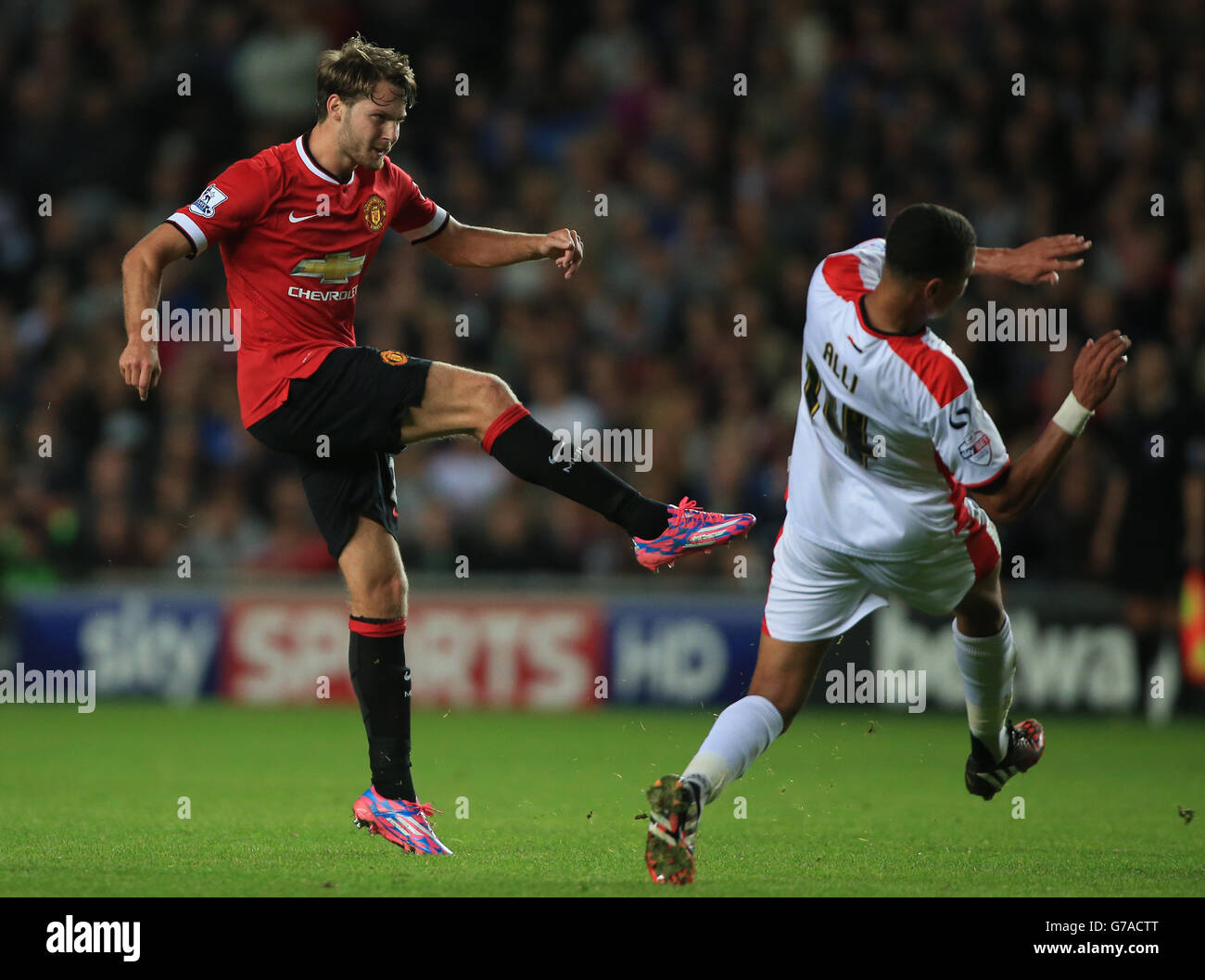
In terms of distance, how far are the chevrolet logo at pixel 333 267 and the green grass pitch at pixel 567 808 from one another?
191 centimetres

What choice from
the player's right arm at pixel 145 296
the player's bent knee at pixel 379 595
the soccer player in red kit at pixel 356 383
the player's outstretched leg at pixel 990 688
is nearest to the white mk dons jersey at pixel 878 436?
the player's outstretched leg at pixel 990 688

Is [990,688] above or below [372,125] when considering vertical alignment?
below

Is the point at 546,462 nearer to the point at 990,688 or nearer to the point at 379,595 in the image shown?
the point at 379,595

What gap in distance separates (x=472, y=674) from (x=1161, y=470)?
4.57 metres

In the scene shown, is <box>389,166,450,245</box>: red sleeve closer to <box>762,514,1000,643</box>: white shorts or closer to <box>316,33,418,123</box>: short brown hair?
<box>316,33,418,123</box>: short brown hair

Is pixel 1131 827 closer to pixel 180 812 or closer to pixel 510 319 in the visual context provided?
pixel 180 812

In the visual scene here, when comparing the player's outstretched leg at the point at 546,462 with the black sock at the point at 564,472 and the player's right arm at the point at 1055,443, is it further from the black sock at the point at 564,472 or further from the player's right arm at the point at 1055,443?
the player's right arm at the point at 1055,443

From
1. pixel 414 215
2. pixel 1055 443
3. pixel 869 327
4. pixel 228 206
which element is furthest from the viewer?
pixel 414 215

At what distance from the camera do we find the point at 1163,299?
11.7 meters

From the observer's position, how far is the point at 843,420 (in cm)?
505

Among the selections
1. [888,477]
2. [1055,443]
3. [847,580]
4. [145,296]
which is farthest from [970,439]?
[145,296]

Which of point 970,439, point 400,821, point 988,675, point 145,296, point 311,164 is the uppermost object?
point 311,164

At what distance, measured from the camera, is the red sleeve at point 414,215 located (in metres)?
6.10

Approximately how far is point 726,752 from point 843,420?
1045 mm
